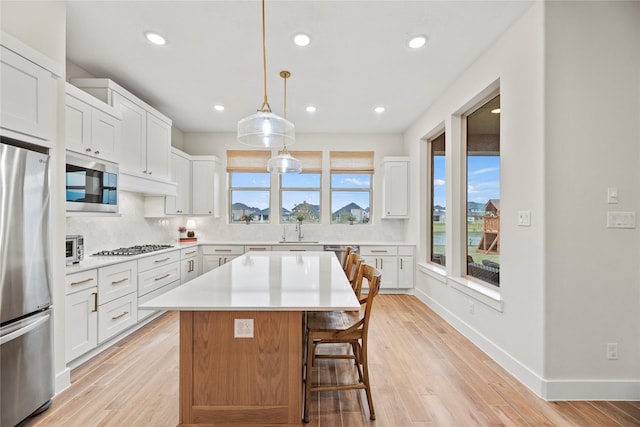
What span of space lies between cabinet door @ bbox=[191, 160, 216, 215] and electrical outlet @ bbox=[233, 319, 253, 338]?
154 inches

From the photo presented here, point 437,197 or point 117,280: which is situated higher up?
point 437,197

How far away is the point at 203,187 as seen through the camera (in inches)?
207

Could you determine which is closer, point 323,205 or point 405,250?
point 405,250

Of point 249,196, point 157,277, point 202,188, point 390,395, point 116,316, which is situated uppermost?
point 202,188

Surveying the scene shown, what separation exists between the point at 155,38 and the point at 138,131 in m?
1.23

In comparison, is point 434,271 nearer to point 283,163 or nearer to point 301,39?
point 283,163

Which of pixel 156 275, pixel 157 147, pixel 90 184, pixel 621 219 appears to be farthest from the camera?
pixel 157 147

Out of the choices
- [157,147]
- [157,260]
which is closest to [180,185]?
[157,147]

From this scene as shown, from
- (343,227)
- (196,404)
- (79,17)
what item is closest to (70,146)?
(79,17)

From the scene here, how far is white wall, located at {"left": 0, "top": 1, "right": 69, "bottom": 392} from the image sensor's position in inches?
80.0

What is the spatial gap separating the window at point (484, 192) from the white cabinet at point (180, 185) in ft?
13.5

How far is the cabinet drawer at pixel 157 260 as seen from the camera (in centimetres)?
338

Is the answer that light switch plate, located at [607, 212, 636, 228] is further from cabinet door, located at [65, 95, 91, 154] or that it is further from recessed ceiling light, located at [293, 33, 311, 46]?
cabinet door, located at [65, 95, 91, 154]

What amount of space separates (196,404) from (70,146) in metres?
2.24
